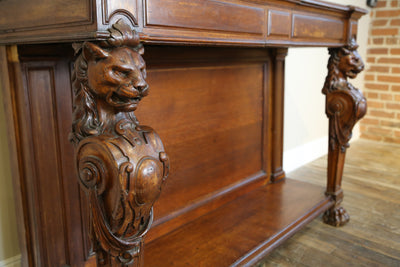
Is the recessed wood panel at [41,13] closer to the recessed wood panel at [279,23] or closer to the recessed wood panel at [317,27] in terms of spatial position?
the recessed wood panel at [279,23]

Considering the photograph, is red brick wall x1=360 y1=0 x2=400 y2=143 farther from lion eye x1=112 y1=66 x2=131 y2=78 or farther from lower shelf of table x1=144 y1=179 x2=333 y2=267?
lion eye x1=112 y1=66 x2=131 y2=78

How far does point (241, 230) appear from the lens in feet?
5.66

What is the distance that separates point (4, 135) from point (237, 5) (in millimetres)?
954

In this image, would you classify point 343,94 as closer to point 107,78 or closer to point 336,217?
point 336,217

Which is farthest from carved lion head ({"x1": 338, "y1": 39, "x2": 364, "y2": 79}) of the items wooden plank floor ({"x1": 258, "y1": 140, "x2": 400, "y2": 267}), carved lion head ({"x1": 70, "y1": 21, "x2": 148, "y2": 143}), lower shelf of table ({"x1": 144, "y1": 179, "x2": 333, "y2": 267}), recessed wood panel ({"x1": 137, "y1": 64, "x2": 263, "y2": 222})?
carved lion head ({"x1": 70, "y1": 21, "x2": 148, "y2": 143})

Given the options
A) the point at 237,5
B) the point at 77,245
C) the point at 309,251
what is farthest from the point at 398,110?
the point at 77,245

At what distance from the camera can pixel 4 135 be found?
54.5 inches

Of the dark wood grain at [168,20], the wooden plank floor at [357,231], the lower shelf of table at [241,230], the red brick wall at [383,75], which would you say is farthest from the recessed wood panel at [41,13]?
the red brick wall at [383,75]

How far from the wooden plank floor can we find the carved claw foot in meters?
0.04

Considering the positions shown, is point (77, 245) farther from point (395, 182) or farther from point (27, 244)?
point (395, 182)

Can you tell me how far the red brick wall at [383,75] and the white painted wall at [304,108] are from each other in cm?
66

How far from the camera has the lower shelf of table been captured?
4.97ft

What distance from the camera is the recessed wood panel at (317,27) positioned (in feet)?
5.30

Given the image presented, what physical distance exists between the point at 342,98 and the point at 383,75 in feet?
8.06
